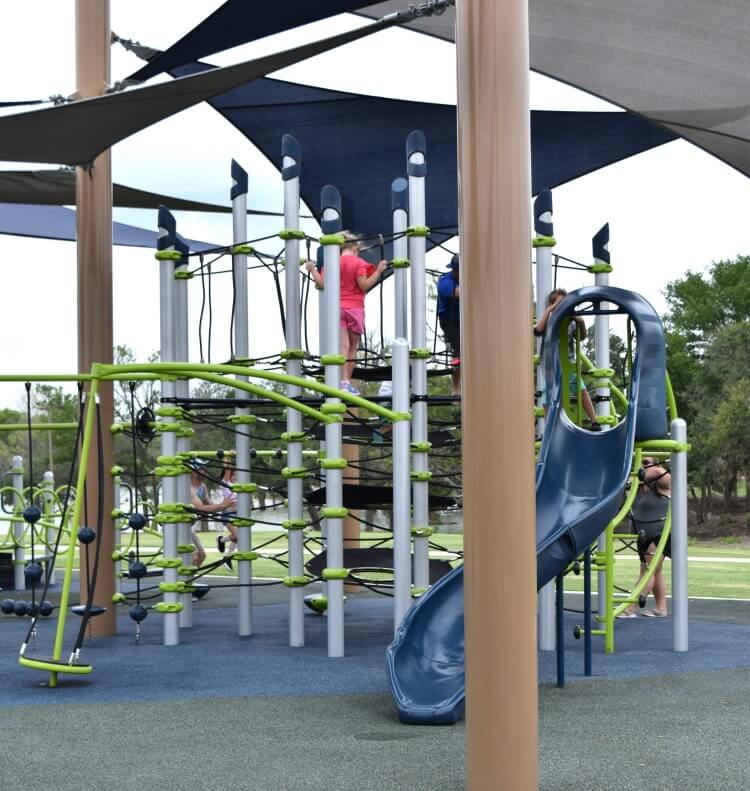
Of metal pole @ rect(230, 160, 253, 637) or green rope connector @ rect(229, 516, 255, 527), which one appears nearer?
green rope connector @ rect(229, 516, 255, 527)

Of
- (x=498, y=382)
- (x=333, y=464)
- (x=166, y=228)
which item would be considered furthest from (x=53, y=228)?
(x=498, y=382)

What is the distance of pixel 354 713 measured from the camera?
17.2 ft

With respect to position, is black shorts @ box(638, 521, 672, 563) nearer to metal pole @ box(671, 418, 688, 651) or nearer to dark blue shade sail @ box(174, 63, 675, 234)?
metal pole @ box(671, 418, 688, 651)

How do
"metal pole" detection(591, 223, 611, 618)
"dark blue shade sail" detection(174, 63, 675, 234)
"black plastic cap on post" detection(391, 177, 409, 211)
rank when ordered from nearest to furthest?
"metal pole" detection(591, 223, 611, 618), "black plastic cap on post" detection(391, 177, 409, 211), "dark blue shade sail" detection(174, 63, 675, 234)

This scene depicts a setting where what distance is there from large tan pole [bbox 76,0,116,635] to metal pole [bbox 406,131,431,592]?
2.13m

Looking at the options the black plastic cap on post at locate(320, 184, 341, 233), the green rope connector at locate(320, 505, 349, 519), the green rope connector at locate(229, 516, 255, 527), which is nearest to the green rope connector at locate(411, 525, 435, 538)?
the green rope connector at locate(320, 505, 349, 519)

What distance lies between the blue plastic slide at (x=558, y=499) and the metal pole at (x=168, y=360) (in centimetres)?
226

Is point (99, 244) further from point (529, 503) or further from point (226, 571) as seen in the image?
point (226, 571)

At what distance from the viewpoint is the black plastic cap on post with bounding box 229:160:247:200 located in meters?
7.92

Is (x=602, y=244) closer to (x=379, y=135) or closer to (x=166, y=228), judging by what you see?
(x=166, y=228)

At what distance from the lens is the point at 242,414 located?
7879 mm

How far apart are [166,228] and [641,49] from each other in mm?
3440

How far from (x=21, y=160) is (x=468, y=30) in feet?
14.5

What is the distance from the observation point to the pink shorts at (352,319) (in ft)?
26.7
